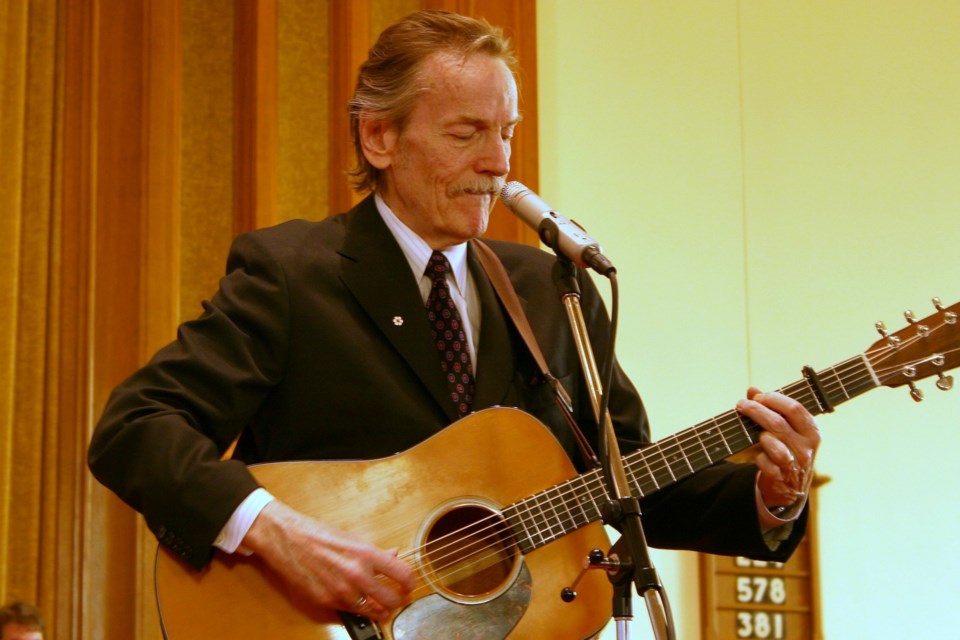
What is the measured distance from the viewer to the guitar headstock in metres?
2.51

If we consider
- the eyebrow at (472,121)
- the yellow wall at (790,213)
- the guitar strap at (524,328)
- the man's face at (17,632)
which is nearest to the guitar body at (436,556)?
the guitar strap at (524,328)

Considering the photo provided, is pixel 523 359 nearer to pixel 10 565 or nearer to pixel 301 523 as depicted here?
pixel 301 523

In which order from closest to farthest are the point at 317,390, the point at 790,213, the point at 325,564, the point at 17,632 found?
the point at 325,564, the point at 317,390, the point at 17,632, the point at 790,213

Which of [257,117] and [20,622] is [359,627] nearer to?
[20,622]

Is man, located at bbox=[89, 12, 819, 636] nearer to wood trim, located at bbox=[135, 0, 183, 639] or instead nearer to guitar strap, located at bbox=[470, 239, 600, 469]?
guitar strap, located at bbox=[470, 239, 600, 469]

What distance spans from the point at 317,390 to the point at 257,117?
6.35ft

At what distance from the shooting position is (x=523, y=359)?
2686 mm

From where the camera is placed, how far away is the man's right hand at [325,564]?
215 centimetres

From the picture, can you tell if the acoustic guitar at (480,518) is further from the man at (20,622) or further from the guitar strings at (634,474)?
the man at (20,622)

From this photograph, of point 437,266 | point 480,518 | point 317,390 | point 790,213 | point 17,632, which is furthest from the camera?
point 790,213

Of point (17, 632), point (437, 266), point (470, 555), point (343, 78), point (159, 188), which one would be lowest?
point (17, 632)

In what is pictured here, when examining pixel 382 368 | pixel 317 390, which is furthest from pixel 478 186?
pixel 317 390

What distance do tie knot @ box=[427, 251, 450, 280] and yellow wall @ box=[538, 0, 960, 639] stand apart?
1889 millimetres

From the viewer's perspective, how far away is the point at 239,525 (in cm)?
219
